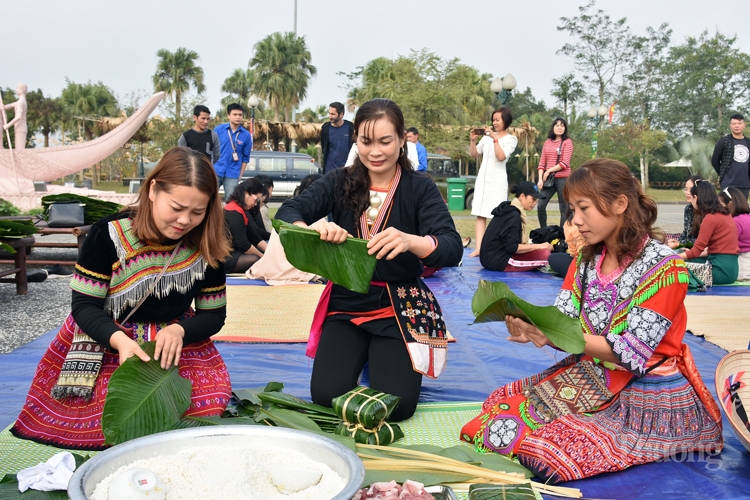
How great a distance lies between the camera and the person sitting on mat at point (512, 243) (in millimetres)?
6125

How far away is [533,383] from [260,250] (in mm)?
4340

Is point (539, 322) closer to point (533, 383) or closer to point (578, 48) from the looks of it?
point (533, 383)

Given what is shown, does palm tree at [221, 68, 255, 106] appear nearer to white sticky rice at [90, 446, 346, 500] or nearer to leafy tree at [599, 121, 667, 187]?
leafy tree at [599, 121, 667, 187]

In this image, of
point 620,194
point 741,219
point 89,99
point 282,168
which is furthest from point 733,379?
point 89,99

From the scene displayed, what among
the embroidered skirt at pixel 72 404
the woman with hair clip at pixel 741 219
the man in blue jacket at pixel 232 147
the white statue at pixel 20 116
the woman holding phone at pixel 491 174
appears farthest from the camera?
the white statue at pixel 20 116

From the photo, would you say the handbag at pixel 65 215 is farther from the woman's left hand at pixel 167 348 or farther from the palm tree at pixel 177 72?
the palm tree at pixel 177 72

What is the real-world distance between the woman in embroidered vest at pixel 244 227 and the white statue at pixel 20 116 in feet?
24.2

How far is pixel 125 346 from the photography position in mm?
2061

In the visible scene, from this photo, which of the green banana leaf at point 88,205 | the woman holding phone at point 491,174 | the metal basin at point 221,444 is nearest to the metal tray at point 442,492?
the metal basin at point 221,444

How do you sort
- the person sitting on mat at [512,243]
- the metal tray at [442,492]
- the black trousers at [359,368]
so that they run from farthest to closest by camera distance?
1. the person sitting on mat at [512,243]
2. the black trousers at [359,368]
3. the metal tray at [442,492]

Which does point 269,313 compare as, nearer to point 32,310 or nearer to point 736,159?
point 32,310

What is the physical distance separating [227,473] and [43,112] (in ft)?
115

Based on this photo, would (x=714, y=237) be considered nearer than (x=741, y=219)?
Yes

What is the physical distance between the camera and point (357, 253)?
222 cm
